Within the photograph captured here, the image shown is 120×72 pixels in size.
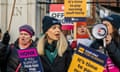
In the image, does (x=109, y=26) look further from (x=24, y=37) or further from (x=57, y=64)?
(x=24, y=37)

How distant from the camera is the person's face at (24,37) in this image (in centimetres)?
526

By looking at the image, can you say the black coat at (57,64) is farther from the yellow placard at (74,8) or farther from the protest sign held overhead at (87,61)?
the yellow placard at (74,8)

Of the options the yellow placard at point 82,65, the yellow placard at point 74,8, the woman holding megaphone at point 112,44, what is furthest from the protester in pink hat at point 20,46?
the yellow placard at point 74,8

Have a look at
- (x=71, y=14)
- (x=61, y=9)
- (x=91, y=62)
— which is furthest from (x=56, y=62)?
(x=61, y=9)

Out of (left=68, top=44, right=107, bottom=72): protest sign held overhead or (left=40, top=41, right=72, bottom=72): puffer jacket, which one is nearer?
(left=68, top=44, right=107, bottom=72): protest sign held overhead

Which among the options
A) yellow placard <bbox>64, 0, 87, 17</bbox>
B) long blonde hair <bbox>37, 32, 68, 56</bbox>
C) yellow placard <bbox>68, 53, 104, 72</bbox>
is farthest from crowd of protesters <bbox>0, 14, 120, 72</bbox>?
yellow placard <bbox>64, 0, 87, 17</bbox>

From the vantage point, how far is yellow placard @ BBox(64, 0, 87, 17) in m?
9.95

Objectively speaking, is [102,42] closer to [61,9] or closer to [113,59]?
[113,59]

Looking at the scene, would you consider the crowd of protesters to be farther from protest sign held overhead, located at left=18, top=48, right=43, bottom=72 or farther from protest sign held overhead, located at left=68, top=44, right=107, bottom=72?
protest sign held overhead, located at left=68, top=44, right=107, bottom=72

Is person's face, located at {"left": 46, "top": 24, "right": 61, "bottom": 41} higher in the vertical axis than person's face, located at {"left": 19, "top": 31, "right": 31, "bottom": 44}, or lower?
higher

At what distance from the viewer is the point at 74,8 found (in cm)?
1000

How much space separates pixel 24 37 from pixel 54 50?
435 mm

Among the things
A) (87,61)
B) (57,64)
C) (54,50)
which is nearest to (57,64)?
(57,64)

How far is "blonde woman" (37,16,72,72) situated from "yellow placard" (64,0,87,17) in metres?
4.80
